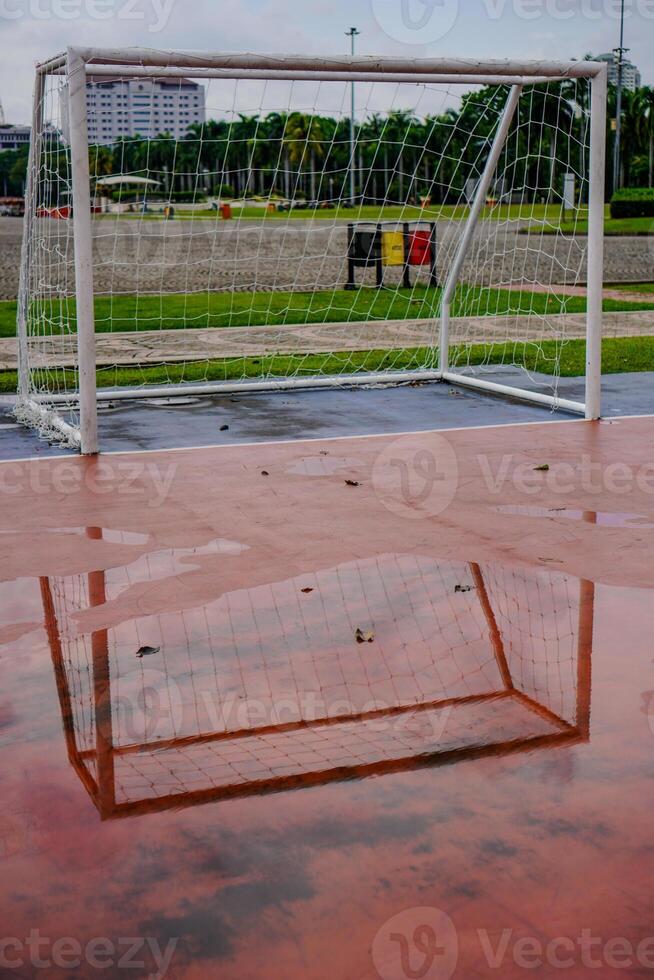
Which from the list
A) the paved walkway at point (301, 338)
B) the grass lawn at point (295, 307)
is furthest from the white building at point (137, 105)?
the grass lawn at point (295, 307)

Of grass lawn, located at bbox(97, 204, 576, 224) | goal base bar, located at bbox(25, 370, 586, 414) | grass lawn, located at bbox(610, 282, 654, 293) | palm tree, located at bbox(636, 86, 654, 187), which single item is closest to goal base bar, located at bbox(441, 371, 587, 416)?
goal base bar, located at bbox(25, 370, 586, 414)

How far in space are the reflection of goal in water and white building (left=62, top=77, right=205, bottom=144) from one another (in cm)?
517

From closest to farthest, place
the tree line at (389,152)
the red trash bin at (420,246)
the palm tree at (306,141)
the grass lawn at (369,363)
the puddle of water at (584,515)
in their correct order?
the puddle of water at (584,515) → the tree line at (389,152) → the grass lawn at (369,363) → the palm tree at (306,141) → the red trash bin at (420,246)

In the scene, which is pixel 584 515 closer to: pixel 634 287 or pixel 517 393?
pixel 517 393

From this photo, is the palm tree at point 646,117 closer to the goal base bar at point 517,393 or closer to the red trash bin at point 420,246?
the red trash bin at point 420,246

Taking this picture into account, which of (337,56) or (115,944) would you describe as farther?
(337,56)

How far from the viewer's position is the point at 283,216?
20.7 meters

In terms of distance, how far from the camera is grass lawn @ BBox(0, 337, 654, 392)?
40.3 ft

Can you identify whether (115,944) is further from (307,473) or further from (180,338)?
(180,338)

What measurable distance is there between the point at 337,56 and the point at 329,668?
604cm

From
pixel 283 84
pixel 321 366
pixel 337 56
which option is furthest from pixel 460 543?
pixel 321 366

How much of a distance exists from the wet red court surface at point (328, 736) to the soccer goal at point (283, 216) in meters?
3.16

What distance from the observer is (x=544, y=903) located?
112 inches

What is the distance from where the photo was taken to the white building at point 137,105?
9680mm
